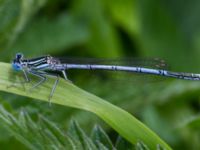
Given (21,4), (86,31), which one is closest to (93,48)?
(86,31)

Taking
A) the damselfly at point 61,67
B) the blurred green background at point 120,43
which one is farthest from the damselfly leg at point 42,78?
the blurred green background at point 120,43

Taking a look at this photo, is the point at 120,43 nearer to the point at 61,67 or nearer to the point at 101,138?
the point at 61,67

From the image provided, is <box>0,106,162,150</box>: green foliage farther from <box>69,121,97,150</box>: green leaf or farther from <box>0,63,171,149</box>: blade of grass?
<box>0,63,171,149</box>: blade of grass

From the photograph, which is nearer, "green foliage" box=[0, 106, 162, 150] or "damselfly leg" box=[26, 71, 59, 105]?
"green foliage" box=[0, 106, 162, 150]

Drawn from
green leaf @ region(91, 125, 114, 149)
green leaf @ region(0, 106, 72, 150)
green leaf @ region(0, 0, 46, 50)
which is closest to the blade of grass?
green leaf @ region(91, 125, 114, 149)

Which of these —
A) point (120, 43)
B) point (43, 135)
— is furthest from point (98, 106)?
point (120, 43)

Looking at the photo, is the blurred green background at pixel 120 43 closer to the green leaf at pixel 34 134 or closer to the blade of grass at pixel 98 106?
the blade of grass at pixel 98 106
